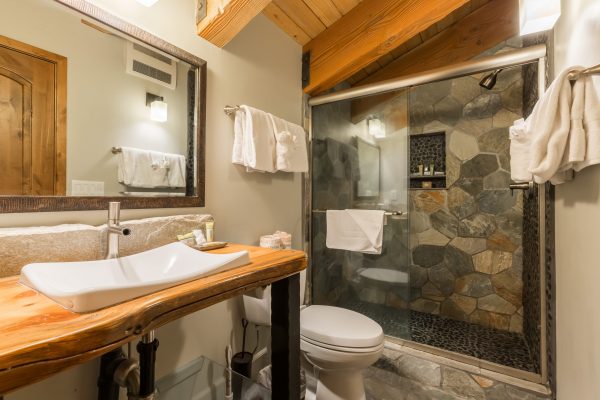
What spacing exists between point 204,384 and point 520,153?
1943mm

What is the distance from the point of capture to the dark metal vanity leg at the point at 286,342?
0.99 m

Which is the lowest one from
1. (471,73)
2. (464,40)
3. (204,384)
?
(204,384)

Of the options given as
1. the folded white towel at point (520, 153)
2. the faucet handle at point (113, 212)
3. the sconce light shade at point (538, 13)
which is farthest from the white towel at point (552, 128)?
the faucet handle at point (113, 212)

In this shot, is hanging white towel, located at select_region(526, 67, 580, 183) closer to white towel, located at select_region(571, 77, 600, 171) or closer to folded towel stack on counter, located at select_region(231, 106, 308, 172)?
white towel, located at select_region(571, 77, 600, 171)

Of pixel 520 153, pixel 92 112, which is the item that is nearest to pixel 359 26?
pixel 520 153

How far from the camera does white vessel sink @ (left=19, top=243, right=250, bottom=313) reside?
0.57m

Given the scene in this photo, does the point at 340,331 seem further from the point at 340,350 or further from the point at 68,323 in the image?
the point at 68,323

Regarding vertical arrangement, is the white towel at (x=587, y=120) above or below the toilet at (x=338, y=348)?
above

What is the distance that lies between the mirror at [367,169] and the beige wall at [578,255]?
1.02 metres

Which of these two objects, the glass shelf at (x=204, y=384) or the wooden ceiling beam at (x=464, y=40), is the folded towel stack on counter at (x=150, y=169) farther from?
the wooden ceiling beam at (x=464, y=40)

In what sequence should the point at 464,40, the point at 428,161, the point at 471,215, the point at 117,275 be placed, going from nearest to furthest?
the point at 117,275
the point at 464,40
the point at 471,215
the point at 428,161

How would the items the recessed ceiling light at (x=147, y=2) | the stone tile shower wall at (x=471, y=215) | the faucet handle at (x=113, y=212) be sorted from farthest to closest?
the stone tile shower wall at (x=471, y=215), the recessed ceiling light at (x=147, y=2), the faucet handle at (x=113, y=212)

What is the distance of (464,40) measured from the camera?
7.44ft

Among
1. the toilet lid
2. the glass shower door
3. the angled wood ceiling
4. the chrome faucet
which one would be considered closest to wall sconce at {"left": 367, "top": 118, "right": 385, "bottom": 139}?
the glass shower door
